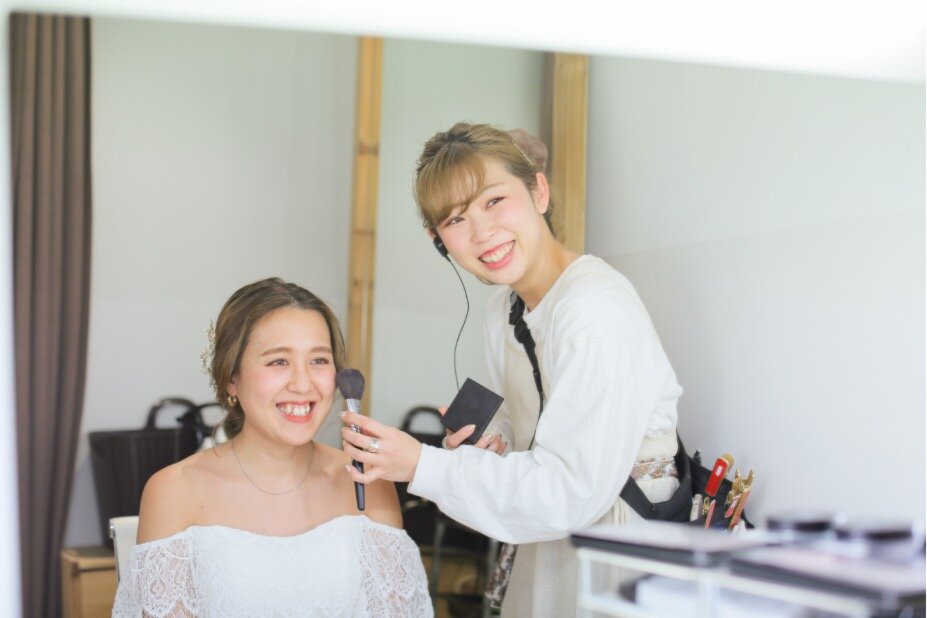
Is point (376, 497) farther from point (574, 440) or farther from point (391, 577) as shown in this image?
point (574, 440)

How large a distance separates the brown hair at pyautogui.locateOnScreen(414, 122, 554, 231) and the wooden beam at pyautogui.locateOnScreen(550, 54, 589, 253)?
0.64 meters

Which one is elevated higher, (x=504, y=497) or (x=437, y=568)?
(x=504, y=497)

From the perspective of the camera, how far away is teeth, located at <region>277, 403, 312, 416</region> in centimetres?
169

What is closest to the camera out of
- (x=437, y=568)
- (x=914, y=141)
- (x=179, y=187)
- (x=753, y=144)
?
(x=914, y=141)

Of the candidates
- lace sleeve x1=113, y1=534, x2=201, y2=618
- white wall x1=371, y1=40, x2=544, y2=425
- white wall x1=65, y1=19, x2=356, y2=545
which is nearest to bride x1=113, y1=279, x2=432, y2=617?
lace sleeve x1=113, y1=534, x2=201, y2=618

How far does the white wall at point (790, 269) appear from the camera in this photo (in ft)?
3.67

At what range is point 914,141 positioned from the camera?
1.09m

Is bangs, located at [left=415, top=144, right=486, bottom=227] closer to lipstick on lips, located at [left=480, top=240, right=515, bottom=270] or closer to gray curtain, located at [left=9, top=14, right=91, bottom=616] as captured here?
lipstick on lips, located at [left=480, top=240, right=515, bottom=270]

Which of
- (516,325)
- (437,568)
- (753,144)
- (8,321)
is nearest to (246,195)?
(437,568)

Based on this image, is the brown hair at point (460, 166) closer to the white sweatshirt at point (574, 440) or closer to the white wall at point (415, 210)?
the white sweatshirt at point (574, 440)

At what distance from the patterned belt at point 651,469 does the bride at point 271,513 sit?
472 millimetres

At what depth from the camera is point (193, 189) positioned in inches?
135

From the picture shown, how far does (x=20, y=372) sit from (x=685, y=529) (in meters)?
2.01

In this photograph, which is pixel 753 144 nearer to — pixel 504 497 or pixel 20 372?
pixel 504 497
